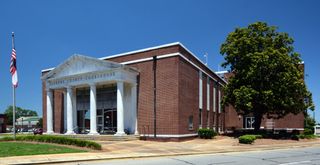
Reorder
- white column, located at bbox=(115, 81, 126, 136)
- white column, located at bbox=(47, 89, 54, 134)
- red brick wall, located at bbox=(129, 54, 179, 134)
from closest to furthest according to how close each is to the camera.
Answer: red brick wall, located at bbox=(129, 54, 179, 134)
white column, located at bbox=(115, 81, 126, 136)
white column, located at bbox=(47, 89, 54, 134)

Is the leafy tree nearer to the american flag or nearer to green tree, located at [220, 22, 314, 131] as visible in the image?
green tree, located at [220, 22, 314, 131]

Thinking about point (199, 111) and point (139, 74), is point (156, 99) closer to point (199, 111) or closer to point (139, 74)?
point (139, 74)

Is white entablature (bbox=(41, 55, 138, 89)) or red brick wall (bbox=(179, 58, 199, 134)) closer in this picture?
red brick wall (bbox=(179, 58, 199, 134))

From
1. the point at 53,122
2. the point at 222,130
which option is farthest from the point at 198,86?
the point at 53,122

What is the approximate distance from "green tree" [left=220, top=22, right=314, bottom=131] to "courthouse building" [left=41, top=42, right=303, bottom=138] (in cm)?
411

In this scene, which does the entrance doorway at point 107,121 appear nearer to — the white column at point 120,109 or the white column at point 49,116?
the white column at point 120,109

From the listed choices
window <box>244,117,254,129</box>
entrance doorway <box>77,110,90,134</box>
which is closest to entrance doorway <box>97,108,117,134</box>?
entrance doorway <box>77,110,90,134</box>

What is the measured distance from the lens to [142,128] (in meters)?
31.0

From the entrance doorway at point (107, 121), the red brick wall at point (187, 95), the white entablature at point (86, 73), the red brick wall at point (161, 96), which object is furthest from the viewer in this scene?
the entrance doorway at point (107, 121)

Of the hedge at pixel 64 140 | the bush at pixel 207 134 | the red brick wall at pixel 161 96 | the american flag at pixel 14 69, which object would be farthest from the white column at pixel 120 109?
the american flag at pixel 14 69

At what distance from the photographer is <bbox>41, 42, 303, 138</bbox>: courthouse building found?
Result: 96.9 feet

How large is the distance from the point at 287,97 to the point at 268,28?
25.3 feet

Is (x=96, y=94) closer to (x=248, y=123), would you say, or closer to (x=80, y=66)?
(x=80, y=66)

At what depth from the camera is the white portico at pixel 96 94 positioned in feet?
101
